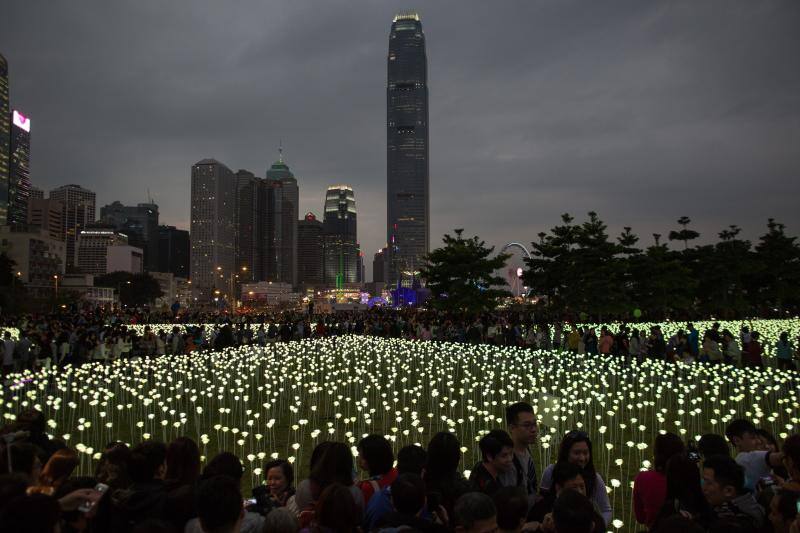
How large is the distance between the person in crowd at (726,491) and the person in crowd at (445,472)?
184cm

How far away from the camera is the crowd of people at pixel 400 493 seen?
11.8 feet

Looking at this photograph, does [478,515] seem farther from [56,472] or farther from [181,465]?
[56,472]

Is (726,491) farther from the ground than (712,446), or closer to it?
closer to it

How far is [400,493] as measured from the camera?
12.5ft

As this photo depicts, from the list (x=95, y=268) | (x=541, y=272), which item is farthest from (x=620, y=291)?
(x=95, y=268)

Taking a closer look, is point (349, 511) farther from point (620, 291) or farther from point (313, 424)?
point (620, 291)

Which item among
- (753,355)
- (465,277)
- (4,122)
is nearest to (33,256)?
(465,277)

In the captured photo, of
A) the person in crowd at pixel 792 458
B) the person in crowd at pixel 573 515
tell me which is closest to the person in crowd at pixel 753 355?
the person in crowd at pixel 792 458

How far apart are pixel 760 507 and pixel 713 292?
53.0 meters

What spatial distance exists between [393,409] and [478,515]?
10.5m

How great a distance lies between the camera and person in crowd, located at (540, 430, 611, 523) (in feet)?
15.3

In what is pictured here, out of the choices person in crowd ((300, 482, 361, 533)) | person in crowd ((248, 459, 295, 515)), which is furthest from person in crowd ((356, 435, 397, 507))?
person in crowd ((300, 482, 361, 533))

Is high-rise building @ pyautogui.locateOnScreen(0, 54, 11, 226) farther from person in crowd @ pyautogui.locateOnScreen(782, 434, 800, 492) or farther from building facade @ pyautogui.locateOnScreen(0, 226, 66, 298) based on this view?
person in crowd @ pyautogui.locateOnScreen(782, 434, 800, 492)

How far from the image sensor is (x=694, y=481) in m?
4.21
